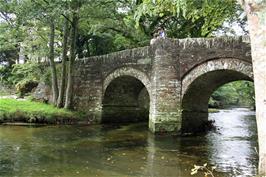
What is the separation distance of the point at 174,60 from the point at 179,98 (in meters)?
1.43

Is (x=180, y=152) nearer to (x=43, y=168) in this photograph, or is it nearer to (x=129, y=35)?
(x=43, y=168)

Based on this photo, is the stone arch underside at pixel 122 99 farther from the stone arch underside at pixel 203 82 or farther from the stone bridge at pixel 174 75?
the stone arch underside at pixel 203 82

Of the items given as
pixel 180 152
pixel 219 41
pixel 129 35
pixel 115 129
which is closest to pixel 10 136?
pixel 115 129

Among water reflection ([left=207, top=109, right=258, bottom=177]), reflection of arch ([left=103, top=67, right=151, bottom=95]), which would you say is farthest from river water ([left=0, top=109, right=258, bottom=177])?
reflection of arch ([left=103, top=67, right=151, bottom=95])

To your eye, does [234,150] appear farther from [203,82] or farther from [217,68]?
[203,82]

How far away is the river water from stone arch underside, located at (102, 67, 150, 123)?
283 centimetres

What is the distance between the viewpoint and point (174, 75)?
1325 cm

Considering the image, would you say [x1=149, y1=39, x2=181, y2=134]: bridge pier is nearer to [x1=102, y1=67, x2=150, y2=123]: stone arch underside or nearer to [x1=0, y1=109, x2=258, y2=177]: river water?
[x1=0, y1=109, x2=258, y2=177]: river water

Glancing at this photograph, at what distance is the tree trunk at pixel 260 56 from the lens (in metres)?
3.62

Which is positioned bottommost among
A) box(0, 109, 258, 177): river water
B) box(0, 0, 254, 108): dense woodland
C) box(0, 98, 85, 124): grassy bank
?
box(0, 109, 258, 177): river water

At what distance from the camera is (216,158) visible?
934 cm

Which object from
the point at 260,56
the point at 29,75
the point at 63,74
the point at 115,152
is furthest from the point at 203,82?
the point at 29,75

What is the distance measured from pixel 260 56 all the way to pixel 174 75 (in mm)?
9600

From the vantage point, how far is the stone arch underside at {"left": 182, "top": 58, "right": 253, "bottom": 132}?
11750 millimetres
